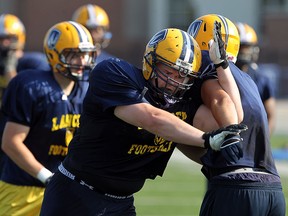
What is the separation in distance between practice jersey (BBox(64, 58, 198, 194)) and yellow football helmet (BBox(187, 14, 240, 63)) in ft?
1.65

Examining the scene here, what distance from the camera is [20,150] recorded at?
227 inches

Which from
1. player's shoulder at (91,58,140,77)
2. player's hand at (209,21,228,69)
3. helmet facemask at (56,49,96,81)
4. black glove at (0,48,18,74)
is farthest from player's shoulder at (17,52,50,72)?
player's hand at (209,21,228,69)

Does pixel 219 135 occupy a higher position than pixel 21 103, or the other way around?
pixel 219 135

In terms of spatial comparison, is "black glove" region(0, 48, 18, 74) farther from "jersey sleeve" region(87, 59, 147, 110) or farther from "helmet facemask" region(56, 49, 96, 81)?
"jersey sleeve" region(87, 59, 147, 110)

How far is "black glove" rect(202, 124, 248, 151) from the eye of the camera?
421 cm

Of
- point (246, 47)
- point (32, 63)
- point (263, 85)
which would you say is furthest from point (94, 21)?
point (263, 85)

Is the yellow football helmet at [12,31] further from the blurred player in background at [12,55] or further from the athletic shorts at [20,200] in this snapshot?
the athletic shorts at [20,200]

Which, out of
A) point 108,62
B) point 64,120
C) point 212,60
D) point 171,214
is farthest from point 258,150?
point 171,214

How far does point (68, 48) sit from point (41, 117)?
0.54 metres

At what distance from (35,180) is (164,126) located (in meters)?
1.83

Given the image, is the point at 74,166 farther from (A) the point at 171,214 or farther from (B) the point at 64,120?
(A) the point at 171,214

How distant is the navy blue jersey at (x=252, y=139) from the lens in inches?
182

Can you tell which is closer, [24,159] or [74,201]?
[74,201]

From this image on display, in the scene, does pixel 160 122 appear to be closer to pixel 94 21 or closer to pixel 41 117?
pixel 41 117
